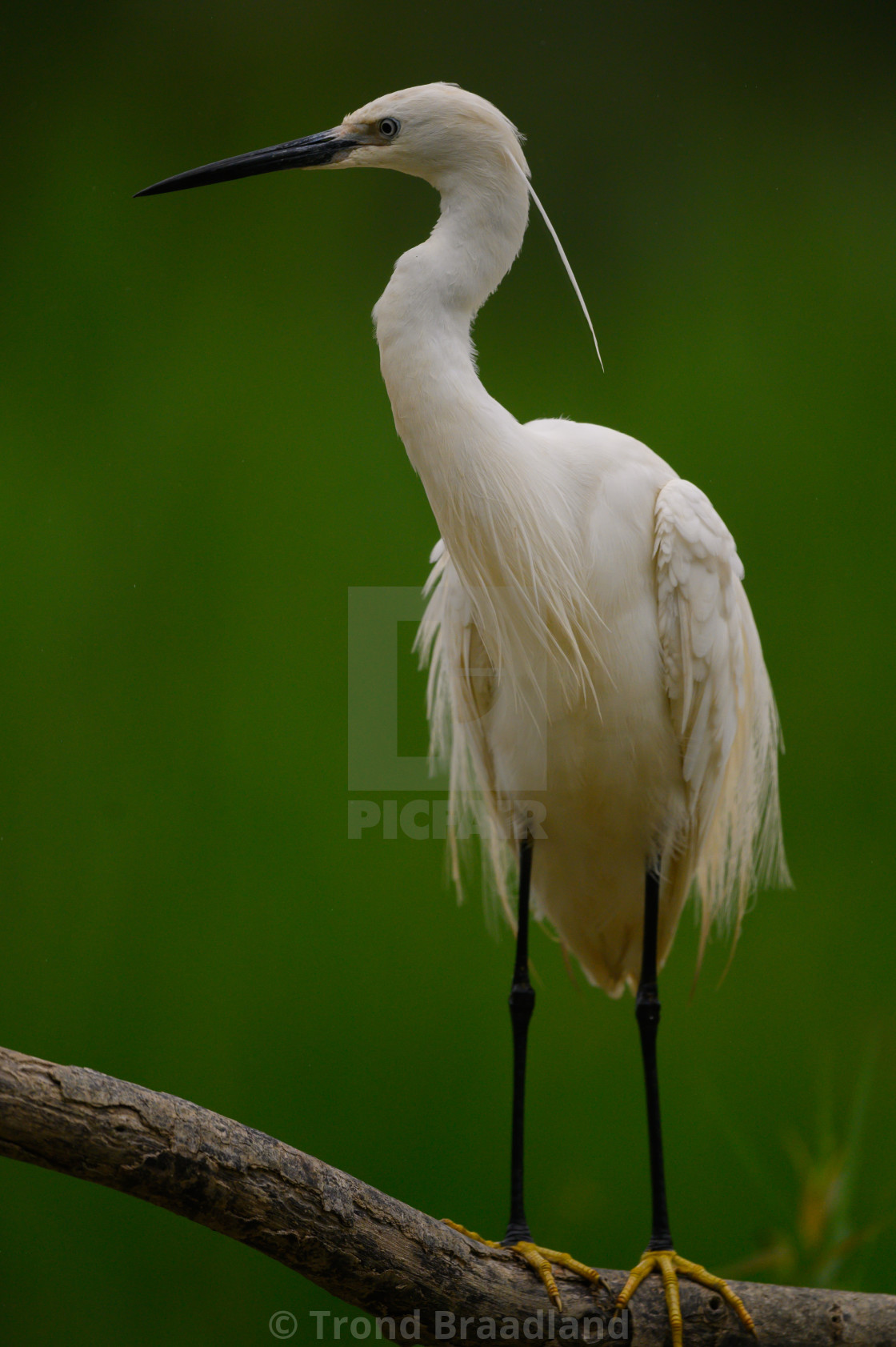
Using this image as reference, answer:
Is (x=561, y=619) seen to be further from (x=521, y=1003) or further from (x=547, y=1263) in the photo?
(x=547, y=1263)

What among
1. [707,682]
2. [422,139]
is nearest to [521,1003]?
[707,682]

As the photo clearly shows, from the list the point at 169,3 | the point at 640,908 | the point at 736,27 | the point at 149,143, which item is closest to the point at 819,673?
the point at 640,908

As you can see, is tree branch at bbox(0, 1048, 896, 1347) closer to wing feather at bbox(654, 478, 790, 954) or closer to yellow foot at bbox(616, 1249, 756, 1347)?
yellow foot at bbox(616, 1249, 756, 1347)

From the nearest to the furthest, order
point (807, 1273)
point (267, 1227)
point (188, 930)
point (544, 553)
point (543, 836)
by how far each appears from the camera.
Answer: point (267, 1227)
point (544, 553)
point (543, 836)
point (807, 1273)
point (188, 930)

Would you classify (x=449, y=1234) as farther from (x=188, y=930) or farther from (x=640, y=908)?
(x=188, y=930)

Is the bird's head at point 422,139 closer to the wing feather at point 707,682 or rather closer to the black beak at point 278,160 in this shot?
the black beak at point 278,160

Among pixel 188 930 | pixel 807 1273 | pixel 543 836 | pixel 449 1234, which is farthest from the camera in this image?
pixel 188 930

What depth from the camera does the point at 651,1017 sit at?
1.44 meters

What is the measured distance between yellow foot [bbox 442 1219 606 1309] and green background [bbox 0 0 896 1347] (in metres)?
0.77

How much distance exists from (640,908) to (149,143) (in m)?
1.68

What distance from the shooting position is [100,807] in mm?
2010

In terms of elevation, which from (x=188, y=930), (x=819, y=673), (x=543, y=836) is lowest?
(x=188, y=930)

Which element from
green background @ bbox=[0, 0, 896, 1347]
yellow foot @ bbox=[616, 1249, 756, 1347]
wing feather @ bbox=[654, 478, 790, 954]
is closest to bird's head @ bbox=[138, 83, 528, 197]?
wing feather @ bbox=[654, 478, 790, 954]

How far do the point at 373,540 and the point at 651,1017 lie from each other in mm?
1057
